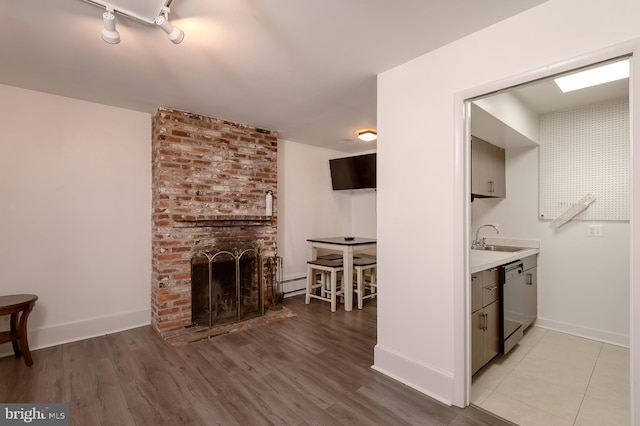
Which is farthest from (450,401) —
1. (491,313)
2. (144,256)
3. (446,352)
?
(144,256)

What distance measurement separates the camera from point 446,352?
202 centimetres

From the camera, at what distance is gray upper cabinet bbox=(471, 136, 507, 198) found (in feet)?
9.89

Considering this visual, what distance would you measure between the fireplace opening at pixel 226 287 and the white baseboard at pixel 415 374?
1761 mm

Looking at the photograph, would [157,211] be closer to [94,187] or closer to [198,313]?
[94,187]

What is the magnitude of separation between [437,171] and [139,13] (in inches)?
80.9

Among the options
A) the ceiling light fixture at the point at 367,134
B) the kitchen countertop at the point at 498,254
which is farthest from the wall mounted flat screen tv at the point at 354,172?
the kitchen countertop at the point at 498,254

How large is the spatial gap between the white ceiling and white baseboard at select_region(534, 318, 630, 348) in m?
3.10

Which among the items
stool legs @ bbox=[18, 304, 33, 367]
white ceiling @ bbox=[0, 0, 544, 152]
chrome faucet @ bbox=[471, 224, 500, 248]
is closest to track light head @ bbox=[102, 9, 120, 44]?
white ceiling @ bbox=[0, 0, 544, 152]

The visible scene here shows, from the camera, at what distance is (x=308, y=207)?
196 inches

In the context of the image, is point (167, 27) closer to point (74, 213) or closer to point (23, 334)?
point (74, 213)

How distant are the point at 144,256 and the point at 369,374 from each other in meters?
2.74

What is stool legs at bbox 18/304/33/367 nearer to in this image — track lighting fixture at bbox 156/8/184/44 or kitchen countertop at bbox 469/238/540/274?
track lighting fixture at bbox 156/8/184/44

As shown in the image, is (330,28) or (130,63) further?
(130,63)

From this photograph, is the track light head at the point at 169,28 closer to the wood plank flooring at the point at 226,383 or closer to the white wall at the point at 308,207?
the wood plank flooring at the point at 226,383
